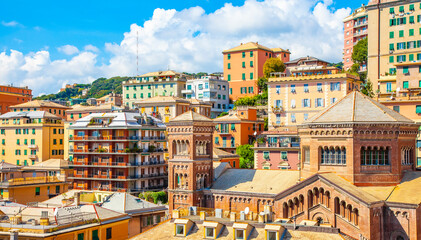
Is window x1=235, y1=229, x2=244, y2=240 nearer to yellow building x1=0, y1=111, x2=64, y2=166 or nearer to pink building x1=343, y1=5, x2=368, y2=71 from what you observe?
yellow building x1=0, y1=111, x2=64, y2=166

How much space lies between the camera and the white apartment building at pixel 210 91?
4769 inches

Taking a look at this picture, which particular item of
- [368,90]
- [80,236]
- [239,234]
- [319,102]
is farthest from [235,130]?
[239,234]

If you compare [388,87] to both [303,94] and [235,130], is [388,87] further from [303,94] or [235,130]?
[235,130]

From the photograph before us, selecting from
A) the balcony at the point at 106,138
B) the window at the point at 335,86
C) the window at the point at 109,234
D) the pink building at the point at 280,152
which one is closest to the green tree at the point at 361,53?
the window at the point at 335,86

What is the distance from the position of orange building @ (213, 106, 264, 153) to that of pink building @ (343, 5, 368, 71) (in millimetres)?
53134

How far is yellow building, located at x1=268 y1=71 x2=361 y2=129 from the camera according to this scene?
87.0 m

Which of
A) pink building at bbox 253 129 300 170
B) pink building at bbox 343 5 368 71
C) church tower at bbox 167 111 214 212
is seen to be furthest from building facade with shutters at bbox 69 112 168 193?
pink building at bbox 343 5 368 71

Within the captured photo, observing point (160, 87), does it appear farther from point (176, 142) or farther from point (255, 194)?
point (255, 194)

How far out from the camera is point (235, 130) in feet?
312

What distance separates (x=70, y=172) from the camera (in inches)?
3570

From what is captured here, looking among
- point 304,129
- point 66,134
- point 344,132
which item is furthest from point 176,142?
point 66,134

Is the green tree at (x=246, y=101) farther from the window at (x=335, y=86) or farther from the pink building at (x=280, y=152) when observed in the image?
the pink building at (x=280, y=152)

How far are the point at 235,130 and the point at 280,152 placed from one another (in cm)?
1885

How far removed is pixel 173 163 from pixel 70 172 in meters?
36.9
